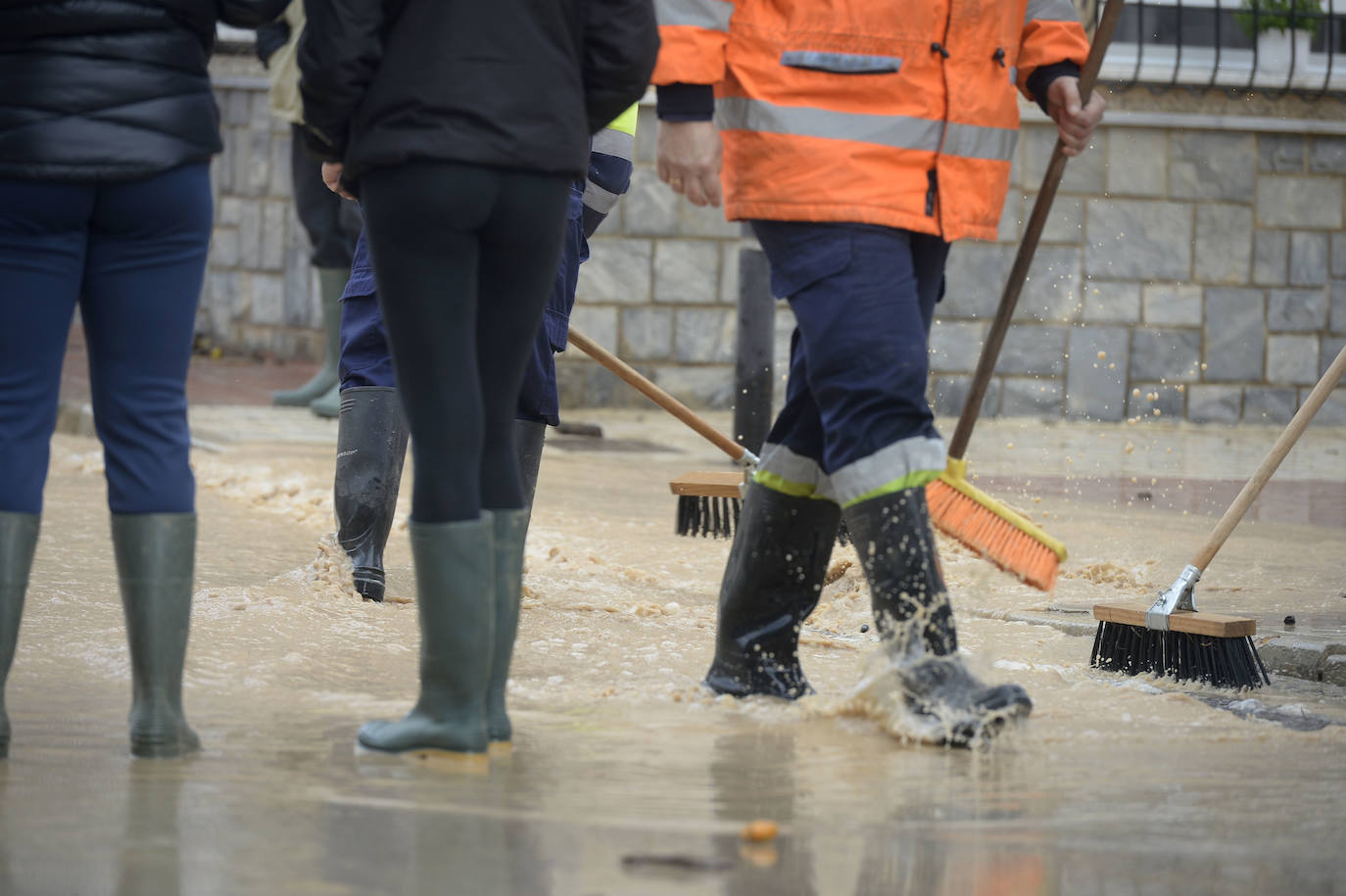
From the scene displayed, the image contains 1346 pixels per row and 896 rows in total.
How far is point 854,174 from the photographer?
9.14 ft

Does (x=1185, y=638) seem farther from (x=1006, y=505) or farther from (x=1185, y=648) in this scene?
(x=1006, y=505)

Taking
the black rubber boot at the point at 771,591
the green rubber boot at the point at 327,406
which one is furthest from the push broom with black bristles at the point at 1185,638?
the green rubber boot at the point at 327,406

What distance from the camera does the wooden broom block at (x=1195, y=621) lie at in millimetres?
3393

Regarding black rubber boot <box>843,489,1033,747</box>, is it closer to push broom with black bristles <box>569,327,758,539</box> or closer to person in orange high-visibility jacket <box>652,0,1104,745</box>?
person in orange high-visibility jacket <box>652,0,1104,745</box>

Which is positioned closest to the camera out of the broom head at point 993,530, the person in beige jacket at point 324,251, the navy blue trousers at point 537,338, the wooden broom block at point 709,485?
the broom head at point 993,530

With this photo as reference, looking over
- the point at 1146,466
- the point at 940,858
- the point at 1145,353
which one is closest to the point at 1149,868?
the point at 940,858

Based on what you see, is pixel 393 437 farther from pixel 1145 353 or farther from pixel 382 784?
pixel 1145 353

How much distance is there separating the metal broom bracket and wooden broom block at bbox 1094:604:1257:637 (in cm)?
1

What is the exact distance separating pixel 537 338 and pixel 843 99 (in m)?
0.99

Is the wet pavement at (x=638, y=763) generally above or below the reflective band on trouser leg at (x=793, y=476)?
below

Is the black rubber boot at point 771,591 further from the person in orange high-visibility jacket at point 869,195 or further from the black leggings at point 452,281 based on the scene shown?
the black leggings at point 452,281

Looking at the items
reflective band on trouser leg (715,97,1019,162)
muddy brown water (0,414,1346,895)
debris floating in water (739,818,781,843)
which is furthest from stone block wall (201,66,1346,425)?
debris floating in water (739,818,781,843)

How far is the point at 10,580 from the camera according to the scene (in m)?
2.48

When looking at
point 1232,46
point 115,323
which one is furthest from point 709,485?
point 1232,46
